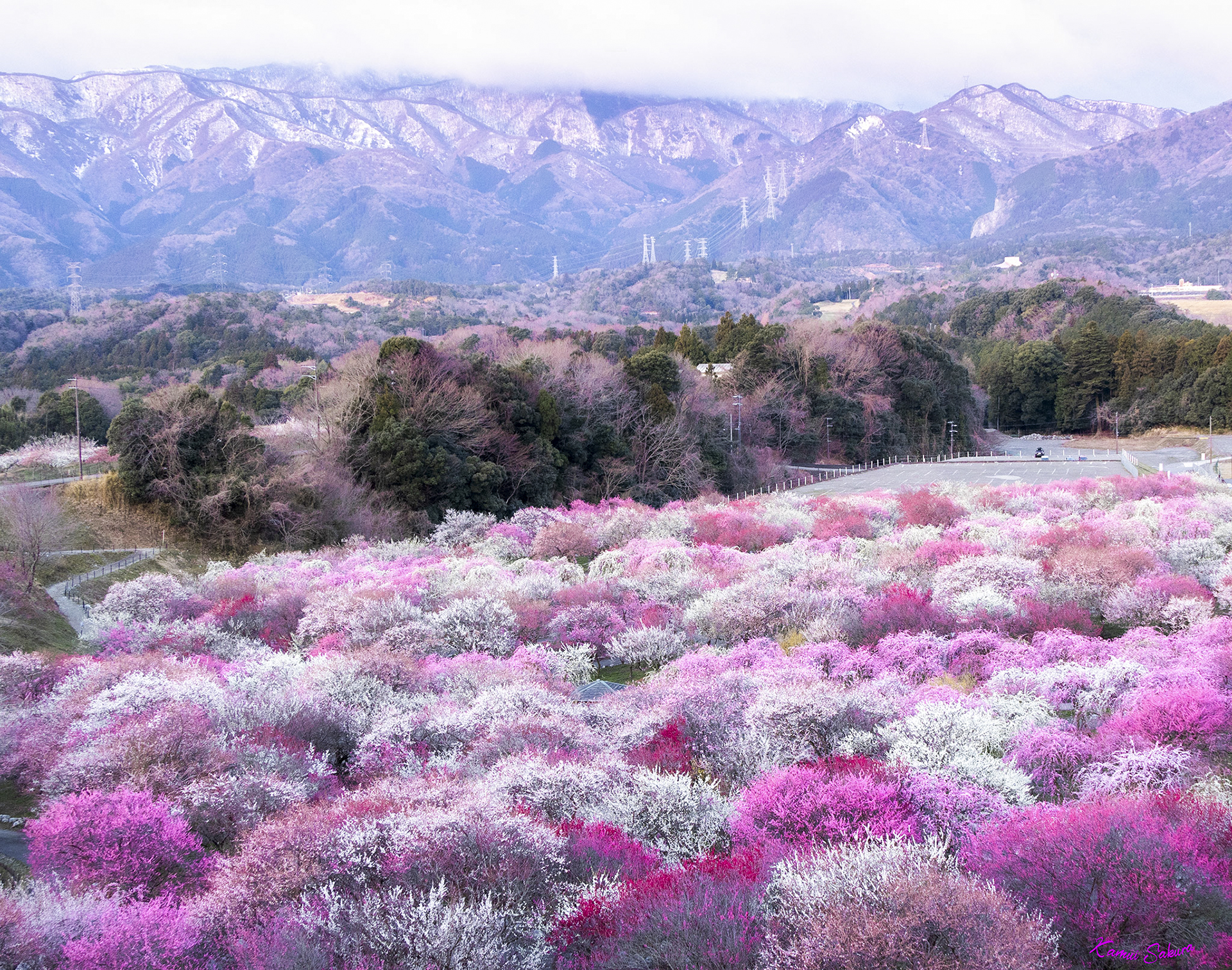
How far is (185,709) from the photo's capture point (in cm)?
997

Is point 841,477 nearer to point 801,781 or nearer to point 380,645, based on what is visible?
point 380,645

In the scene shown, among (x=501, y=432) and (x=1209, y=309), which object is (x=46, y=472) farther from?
(x=1209, y=309)

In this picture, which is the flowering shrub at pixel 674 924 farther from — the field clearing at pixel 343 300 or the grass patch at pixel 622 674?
the field clearing at pixel 343 300

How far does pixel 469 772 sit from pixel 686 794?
237 cm

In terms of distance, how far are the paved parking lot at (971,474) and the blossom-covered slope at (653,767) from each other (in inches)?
728

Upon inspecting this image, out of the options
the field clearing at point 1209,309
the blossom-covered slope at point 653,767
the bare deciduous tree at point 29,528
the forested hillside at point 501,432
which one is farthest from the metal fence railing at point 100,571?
the field clearing at point 1209,309

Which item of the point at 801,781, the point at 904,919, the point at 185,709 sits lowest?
the point at 185,709

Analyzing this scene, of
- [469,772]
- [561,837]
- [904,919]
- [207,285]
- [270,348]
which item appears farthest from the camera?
[207,285]

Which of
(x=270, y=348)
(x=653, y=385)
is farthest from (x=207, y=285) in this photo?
(x=653, y=385)

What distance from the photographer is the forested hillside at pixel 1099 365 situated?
7019cm

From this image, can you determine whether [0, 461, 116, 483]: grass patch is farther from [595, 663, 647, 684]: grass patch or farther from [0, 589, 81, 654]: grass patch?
[595, 663, 647, 684]: grass patch

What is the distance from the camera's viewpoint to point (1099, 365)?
7694cm
